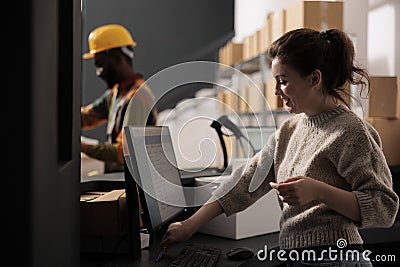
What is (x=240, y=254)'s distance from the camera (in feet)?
4.98

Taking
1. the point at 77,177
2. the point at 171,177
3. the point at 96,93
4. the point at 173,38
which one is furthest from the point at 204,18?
the point at 77,177

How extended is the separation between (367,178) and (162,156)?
1.99 ft

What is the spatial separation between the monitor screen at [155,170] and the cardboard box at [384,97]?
4.27 feet

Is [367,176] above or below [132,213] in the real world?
above

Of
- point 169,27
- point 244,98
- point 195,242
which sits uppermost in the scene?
point 169,27

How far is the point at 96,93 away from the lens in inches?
243

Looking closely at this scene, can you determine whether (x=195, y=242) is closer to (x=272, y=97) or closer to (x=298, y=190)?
(x=298, y=190)

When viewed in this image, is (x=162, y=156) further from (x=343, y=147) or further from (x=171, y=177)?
(x=343, y=147)

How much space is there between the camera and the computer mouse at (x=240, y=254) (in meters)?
1.51

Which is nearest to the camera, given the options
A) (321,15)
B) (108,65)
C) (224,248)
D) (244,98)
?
(224,248)

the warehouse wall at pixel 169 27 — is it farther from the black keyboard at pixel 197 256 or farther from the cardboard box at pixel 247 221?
the black keyboard at pixel 197 256

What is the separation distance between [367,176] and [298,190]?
18cm

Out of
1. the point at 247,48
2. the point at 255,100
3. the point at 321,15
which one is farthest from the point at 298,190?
the point at 247,48

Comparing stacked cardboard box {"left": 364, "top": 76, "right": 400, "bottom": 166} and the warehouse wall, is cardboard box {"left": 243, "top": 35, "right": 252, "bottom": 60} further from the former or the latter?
stacked cardboard box {"left": 364, "top": 76, "right": 400, "bottom": 166}
